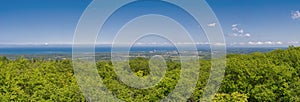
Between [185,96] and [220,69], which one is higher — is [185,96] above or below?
below

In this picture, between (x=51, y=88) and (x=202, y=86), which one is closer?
(x=51, y=88)

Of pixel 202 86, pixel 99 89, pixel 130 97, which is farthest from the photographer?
pixel 202 86

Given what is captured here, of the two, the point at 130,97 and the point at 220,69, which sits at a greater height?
the point at 220,69

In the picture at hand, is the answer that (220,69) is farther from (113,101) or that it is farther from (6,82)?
(6,82)

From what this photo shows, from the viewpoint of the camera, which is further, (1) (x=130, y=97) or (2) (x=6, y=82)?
(2) (x=6, y=82)

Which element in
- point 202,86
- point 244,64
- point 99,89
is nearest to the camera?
point 99,89

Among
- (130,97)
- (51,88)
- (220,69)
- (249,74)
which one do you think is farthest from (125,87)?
(249,74)

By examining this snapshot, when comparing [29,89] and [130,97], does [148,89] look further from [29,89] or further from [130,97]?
[29,89]

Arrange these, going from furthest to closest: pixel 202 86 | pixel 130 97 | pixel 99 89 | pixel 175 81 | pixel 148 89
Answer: pixel 202 86
pixel 175 81
pixel 148 89
pixel 130 97
pixel 99 89

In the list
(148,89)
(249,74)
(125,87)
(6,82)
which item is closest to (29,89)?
(6,82)
